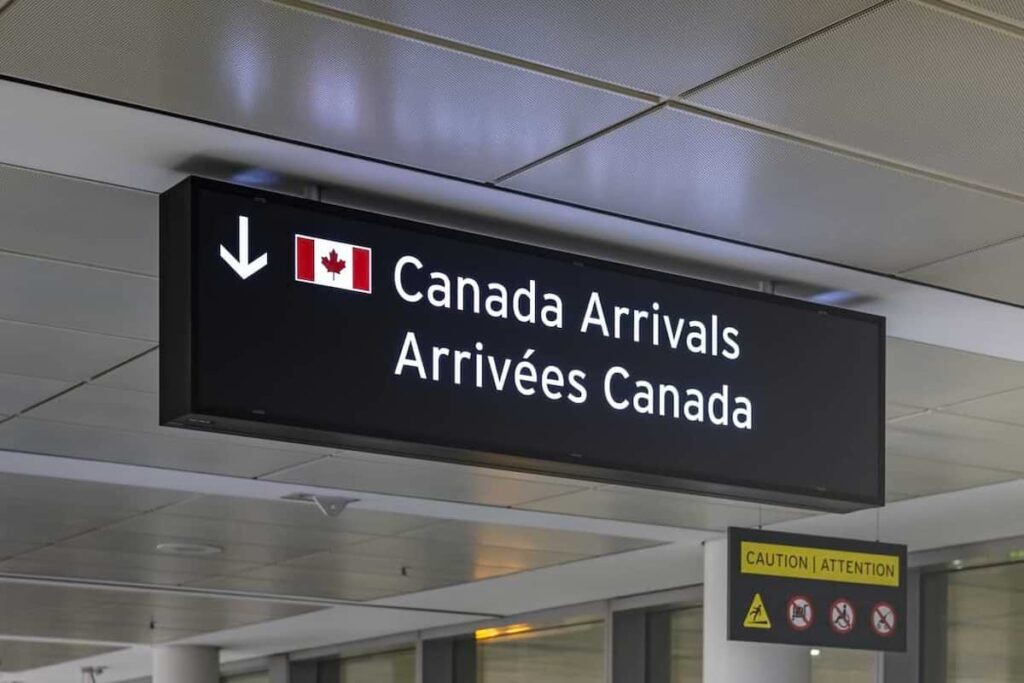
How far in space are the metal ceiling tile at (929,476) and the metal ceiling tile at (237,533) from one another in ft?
9.92

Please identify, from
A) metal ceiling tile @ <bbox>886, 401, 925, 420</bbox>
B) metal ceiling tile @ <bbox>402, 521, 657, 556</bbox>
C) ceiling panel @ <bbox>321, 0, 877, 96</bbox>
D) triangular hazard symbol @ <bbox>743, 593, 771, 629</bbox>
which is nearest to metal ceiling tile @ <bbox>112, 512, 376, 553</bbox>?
metal ceiling tile @ <bbox>402, 521, 657, 556</bbox>

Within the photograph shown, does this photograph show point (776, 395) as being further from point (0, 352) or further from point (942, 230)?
point (0, 352)

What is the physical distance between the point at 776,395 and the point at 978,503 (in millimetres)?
4281

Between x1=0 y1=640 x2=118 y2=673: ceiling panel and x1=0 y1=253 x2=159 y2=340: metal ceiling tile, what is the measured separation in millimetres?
10633

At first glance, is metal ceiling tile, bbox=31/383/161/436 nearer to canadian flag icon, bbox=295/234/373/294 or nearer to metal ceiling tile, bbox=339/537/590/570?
canadian flag icon, bbox=295/234/373/294

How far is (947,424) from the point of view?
6285 millimetres

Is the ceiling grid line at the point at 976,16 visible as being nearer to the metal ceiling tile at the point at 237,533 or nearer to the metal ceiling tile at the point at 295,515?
the metal ceiling tile at the point at 295,515

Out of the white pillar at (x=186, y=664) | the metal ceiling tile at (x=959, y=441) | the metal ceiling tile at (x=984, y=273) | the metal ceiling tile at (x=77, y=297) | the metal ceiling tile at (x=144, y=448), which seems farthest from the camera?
the white pillar at (x=186, y=664)

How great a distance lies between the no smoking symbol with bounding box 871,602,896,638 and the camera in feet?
22.6

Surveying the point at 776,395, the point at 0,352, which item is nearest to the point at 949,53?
the point at 776,395

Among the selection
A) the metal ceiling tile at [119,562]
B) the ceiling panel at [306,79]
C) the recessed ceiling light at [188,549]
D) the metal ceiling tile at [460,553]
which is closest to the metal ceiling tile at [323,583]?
the metal ceiling tile at [119,562]

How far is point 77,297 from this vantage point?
15.7ft

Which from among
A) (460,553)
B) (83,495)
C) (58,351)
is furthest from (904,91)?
(460,553)

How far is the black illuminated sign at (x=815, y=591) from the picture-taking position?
6.63 metres
